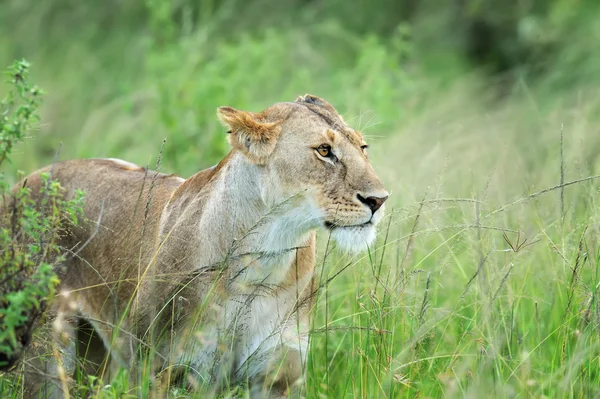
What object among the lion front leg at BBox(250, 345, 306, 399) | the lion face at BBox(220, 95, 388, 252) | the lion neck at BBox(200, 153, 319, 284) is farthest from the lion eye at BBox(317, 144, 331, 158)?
the lion front leg at BBox(250, 345, 306, 399)

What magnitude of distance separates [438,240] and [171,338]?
91.9 inches

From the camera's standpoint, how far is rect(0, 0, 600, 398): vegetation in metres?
3.82

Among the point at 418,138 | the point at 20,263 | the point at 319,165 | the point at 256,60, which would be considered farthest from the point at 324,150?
the point at 256,60

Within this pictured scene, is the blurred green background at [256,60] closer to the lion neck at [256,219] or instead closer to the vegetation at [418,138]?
the vegetation at [418,138]

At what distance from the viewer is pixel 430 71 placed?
462 inches

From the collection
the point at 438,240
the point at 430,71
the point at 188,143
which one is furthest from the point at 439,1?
the point at 438,240

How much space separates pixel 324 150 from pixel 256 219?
16.1 inches

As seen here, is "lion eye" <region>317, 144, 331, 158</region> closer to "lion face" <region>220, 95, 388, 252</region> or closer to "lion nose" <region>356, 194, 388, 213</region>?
"lion face" <region>220, 95, 388, 252</region>

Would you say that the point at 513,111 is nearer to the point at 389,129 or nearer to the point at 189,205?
the point at 389,129

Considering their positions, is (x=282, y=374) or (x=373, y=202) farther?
(x=282, y=374)

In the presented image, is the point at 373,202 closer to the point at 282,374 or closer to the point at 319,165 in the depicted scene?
the point at 319,165

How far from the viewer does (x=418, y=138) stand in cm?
757

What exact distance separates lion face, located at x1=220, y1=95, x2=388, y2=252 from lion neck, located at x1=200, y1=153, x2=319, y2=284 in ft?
0.09

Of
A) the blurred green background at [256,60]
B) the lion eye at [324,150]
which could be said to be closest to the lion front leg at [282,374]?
the lion eye at [324,150]
